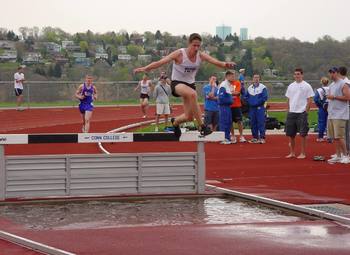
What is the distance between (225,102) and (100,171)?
10.2 metres

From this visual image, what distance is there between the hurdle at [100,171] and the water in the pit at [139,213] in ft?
1.34

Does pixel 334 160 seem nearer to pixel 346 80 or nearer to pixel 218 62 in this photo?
pixel 346 80

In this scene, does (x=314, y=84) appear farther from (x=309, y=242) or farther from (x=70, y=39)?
(x=70, y=39)

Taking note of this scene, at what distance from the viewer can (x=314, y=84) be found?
44.7 meters

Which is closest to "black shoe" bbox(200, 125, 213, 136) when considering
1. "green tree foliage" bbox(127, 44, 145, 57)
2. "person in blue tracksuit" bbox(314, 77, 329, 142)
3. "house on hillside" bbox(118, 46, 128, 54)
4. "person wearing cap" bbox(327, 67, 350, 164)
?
"person wearing cap" bbox(327, 67, 350, 164)

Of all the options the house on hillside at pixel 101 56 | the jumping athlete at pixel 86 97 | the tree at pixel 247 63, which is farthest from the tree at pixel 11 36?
the jumping athlete at pixel 86 97

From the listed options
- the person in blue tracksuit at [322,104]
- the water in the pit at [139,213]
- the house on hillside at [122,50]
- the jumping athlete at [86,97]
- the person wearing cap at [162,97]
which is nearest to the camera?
the water in the pit at [139,213]

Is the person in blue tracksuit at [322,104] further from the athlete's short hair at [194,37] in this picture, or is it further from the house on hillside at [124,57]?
the house on hillside at [124,57]

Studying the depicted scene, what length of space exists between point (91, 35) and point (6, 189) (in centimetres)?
7234

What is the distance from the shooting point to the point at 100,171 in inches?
518

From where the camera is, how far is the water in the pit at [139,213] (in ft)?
35.3

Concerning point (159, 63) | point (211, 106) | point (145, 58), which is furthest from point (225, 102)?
point (145, 58)

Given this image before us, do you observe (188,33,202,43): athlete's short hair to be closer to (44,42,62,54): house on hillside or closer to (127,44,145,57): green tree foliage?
(127,44,145,57): green tree foliage

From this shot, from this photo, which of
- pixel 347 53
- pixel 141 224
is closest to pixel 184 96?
pixel 141 224
